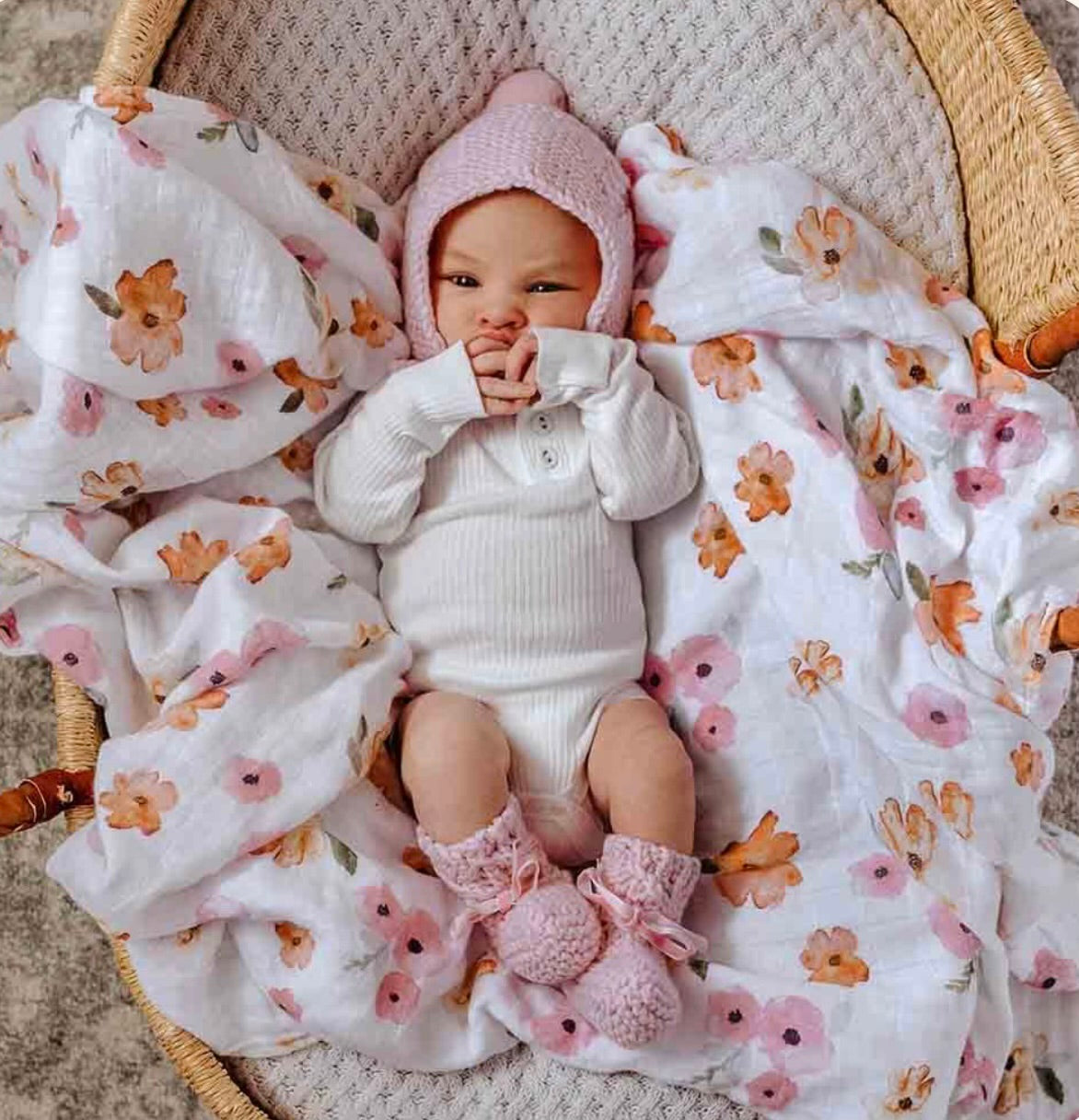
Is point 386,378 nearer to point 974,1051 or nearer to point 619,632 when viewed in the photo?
point 619,632

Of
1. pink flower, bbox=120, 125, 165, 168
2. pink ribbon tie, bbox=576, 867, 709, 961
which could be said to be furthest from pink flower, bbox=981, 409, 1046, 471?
pink flower, bbox=120, 125, 165, 168

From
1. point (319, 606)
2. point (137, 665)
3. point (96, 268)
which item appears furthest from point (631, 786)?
point (96, 268)

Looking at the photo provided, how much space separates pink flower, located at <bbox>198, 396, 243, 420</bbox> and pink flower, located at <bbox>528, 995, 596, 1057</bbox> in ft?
1.84

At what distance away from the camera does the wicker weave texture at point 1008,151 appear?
4.13 feet

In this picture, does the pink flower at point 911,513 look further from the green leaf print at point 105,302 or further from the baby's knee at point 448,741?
the green leaf print at point 105,302

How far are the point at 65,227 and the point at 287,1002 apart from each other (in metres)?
0.63

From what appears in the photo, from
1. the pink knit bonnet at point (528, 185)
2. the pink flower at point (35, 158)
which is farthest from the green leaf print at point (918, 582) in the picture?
the pink flower at point (35, 158)

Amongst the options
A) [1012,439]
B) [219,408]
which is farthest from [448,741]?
[1012,439]

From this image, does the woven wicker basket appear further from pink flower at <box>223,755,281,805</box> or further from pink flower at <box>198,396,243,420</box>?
pink flower at <box>198,396,243,420</box>

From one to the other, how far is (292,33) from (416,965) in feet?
→ 2.71

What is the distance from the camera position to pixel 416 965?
1188 millimetres

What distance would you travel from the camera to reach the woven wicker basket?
1213 mm

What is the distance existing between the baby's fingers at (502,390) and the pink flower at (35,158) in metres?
0.39

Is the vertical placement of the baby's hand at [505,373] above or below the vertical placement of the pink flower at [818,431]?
above
